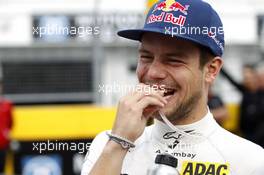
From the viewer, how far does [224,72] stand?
27.8 ft

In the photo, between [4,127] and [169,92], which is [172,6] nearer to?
[169,92]

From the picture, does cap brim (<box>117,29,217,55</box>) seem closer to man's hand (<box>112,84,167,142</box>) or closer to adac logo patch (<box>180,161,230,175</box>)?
man's hand (<box>112,84,167,142</box>)

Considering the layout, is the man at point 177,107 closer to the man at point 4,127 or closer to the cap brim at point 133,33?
the cap brim at point 133,33

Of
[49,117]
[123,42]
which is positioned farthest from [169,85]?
[123,42]

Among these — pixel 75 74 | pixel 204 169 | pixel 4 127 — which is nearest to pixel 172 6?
pixel 204 169

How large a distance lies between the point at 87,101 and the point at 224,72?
270 cm

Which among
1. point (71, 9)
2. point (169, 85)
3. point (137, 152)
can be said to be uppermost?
point (169, 85)

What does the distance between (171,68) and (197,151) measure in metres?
0.30

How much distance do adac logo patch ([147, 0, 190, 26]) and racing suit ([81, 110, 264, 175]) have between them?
13.4 inches

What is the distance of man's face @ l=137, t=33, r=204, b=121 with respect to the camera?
2.02 m

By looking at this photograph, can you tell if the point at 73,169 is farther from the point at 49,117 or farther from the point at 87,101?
the point at 87,101

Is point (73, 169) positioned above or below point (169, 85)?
below

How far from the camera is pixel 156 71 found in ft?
6.63

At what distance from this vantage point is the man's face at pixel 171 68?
202 cm
